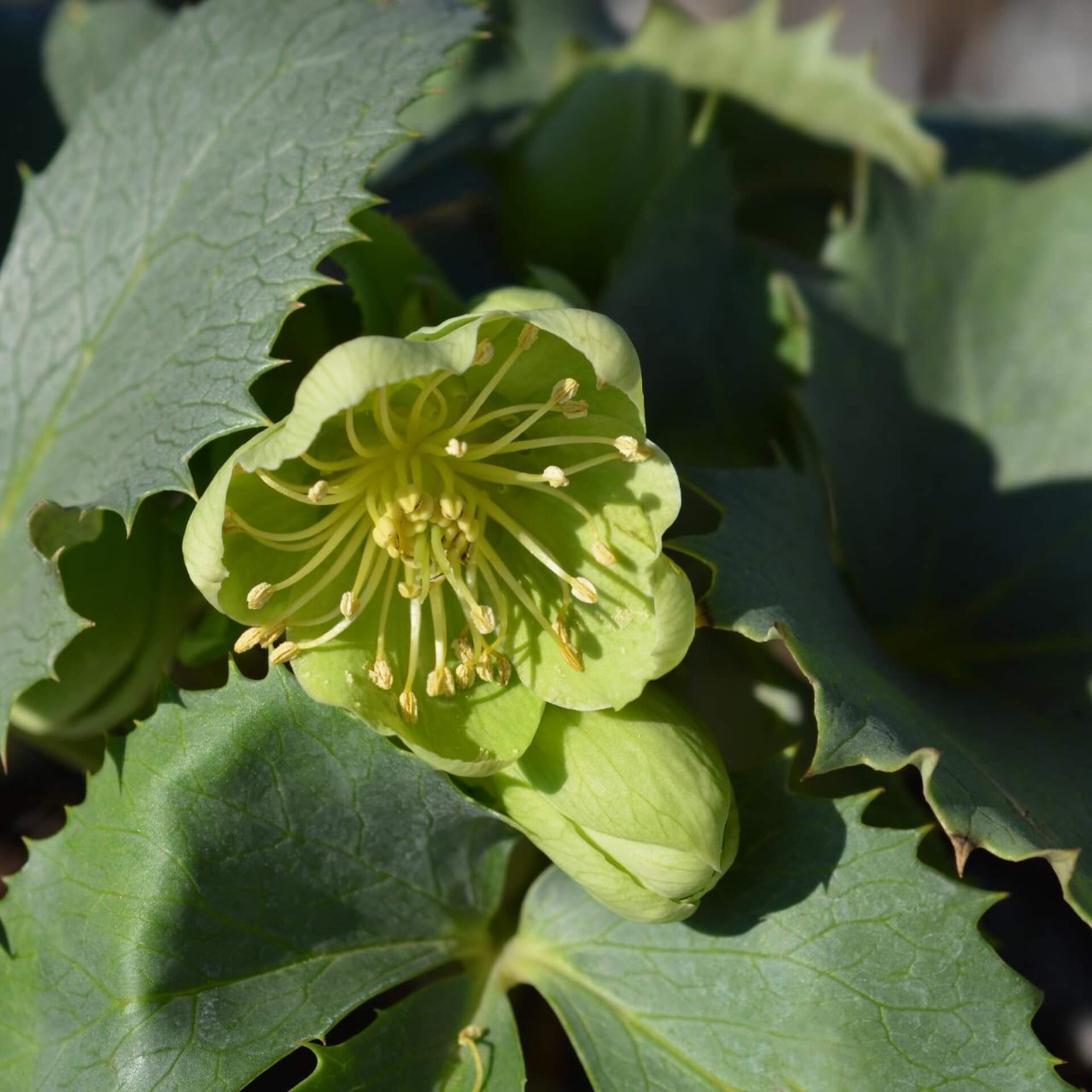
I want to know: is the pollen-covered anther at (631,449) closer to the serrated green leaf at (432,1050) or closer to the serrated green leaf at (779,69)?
the serrated green leaf at (432,1050)

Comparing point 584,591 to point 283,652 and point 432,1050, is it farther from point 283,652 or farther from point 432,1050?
point 432,1050

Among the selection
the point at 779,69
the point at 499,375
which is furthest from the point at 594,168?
the point at 499,375

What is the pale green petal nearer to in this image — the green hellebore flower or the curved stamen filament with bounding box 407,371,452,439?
the green hellebore flower

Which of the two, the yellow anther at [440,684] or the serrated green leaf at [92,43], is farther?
the serrated green leaf at [92,43]

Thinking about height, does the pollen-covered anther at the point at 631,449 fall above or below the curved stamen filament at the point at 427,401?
below

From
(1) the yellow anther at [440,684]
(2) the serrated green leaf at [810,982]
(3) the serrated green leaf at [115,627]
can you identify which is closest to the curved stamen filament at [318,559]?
(1) the yellow anther at [440,684]

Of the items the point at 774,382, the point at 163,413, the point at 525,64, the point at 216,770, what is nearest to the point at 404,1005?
the point at 216,770
